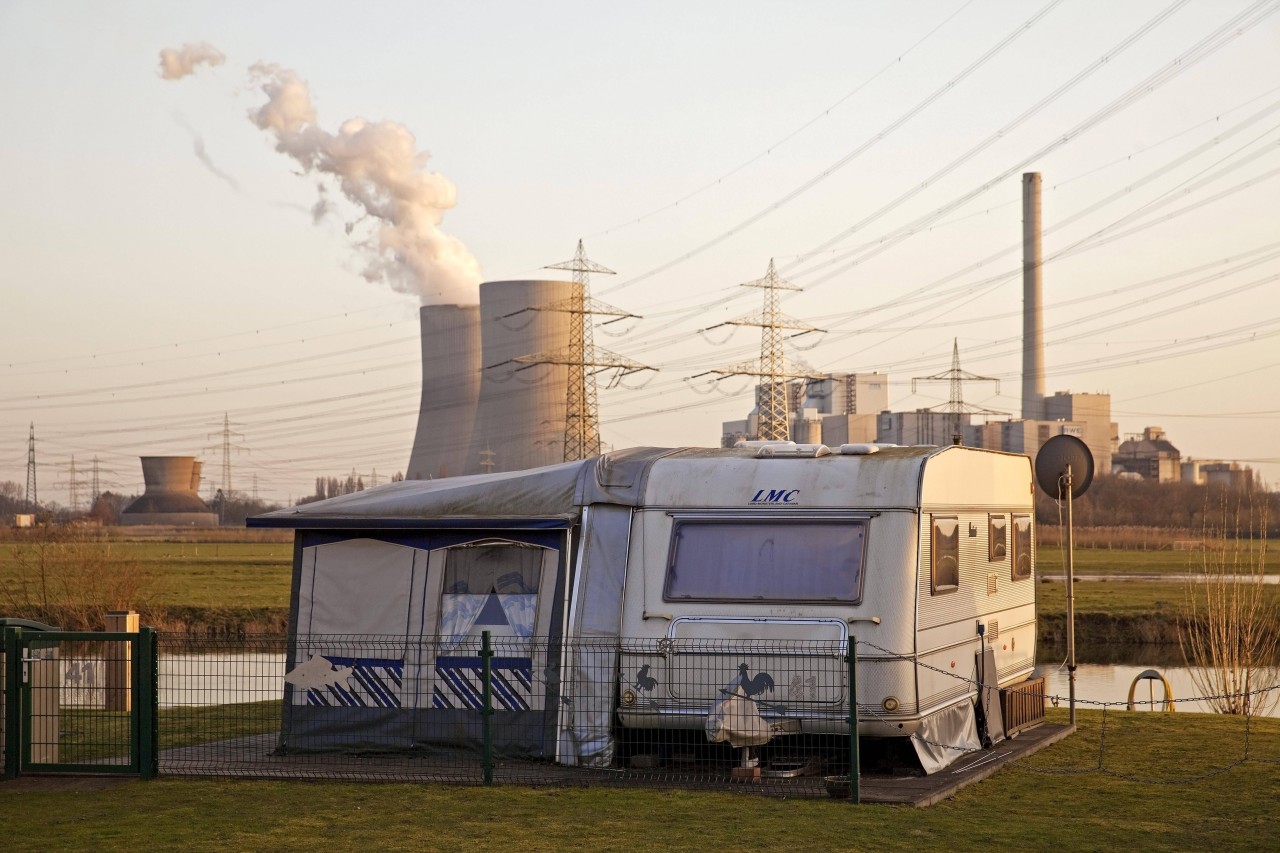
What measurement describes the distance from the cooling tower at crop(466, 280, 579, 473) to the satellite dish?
42.9 m

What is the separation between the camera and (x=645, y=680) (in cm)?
1123

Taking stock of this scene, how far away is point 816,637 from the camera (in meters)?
10.9

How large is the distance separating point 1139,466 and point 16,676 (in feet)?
446

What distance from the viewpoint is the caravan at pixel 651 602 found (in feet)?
35.8

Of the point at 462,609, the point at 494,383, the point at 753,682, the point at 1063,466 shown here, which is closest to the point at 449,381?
the point at 494,383

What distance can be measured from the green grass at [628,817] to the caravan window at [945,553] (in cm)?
164

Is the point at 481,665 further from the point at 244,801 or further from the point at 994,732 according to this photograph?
the point at 994,732

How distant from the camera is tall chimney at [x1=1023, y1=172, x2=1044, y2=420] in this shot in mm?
82562

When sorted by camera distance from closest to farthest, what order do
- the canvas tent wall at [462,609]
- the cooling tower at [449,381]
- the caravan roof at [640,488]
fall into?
the caravan roof at [640,488], the canvas tent wall at [462,609], the cooling tower at [449,381]

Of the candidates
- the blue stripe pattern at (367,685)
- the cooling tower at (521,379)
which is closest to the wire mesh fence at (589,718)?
the blue stripe pattern at (367,685)

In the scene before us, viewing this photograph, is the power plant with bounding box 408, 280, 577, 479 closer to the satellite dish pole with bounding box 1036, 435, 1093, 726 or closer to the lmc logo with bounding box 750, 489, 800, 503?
the satellite dish pole with bounding box 1036, 435, 1093, 726

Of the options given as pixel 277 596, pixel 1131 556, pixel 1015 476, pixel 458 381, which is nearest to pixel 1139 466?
pixel 1131 556

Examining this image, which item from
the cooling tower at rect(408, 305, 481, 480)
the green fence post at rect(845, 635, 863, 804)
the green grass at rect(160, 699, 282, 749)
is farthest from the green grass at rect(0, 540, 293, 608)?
the green fence post at rect(845, 635, 863, 804)

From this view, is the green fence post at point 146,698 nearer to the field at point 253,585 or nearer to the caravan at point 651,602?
the caravan at point 651,602
